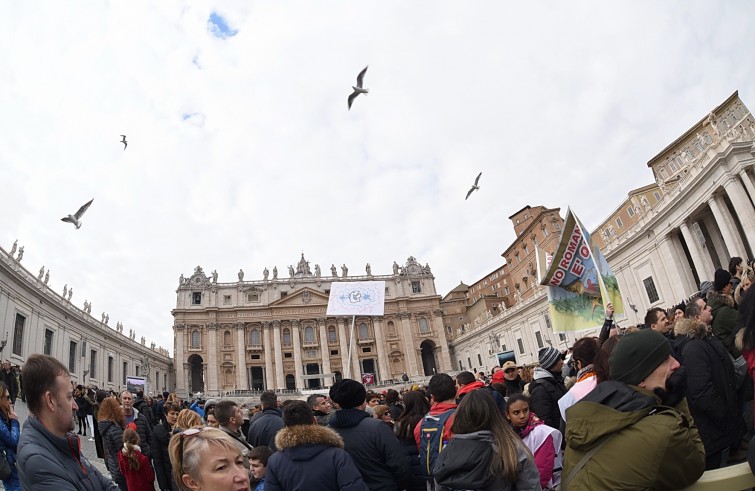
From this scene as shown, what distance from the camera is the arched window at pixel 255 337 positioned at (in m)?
62.7

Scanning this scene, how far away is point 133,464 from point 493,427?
4568 millimetres

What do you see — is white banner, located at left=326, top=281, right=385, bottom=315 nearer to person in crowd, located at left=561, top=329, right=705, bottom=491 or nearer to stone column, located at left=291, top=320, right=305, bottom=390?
person in crowd, located at left=561, top=329, right=705, bottom=491

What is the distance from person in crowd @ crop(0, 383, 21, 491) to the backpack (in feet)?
13.3

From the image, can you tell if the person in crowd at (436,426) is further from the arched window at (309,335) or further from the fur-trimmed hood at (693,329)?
the arched window at (309,335)

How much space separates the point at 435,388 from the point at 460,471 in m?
1.84

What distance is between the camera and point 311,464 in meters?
3.33

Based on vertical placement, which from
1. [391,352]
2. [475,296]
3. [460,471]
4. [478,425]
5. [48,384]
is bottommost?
[460,471]

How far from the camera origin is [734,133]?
21984 mm

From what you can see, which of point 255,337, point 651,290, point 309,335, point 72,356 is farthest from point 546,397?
point 255,337

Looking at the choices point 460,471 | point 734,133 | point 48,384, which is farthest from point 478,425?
point 734,133

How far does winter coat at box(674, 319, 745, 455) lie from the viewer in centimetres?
364

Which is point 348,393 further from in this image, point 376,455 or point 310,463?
point 310,463

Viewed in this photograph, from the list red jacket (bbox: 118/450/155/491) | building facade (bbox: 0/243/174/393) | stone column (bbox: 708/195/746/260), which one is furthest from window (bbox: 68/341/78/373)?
stone column (bbox: 708/195/746/260)

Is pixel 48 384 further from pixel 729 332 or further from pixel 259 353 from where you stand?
pixel 259 353
